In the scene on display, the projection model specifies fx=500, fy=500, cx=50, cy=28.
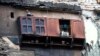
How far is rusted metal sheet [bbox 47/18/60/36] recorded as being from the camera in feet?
96.4

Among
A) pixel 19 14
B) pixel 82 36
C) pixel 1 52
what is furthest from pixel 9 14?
pixel 82 36

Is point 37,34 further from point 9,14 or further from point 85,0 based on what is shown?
point 85,0

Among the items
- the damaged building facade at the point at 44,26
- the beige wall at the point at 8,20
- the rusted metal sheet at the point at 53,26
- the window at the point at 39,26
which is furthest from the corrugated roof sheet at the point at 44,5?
the window at the point at 39,26

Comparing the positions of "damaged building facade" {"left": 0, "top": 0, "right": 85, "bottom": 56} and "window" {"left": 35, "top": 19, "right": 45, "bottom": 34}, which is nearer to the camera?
"damaged building facade" {"left": 0, "top": 0, "right": 85, "bottom": 56}

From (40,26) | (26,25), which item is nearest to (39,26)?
(40,26)

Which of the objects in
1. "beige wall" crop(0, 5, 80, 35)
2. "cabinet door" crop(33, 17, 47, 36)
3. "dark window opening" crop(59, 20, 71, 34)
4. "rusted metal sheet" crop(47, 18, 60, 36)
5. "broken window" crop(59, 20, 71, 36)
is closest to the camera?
"beige wall" crop(0, 5, 80, 35)

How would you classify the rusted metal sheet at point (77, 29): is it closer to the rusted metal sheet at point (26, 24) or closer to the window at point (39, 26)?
the window at point (39, 26)

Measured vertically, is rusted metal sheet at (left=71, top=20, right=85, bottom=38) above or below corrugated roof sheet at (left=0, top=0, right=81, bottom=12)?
below

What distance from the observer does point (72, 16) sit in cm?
3033

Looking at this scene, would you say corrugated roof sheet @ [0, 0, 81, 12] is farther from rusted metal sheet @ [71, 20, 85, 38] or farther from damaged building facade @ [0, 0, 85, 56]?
rusted metal sheet @ [71, 20, 85, 38]

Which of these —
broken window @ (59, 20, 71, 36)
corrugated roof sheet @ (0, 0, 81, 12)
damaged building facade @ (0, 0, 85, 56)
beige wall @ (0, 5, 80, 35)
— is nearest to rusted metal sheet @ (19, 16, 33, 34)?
damaged building facade @ (0, 0, 85, 56)

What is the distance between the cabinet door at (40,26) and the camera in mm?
29047

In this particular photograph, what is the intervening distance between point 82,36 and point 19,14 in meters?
4.00

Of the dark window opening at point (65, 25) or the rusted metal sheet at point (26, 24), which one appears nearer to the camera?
the rusted metal sheet at point (26, 24)
